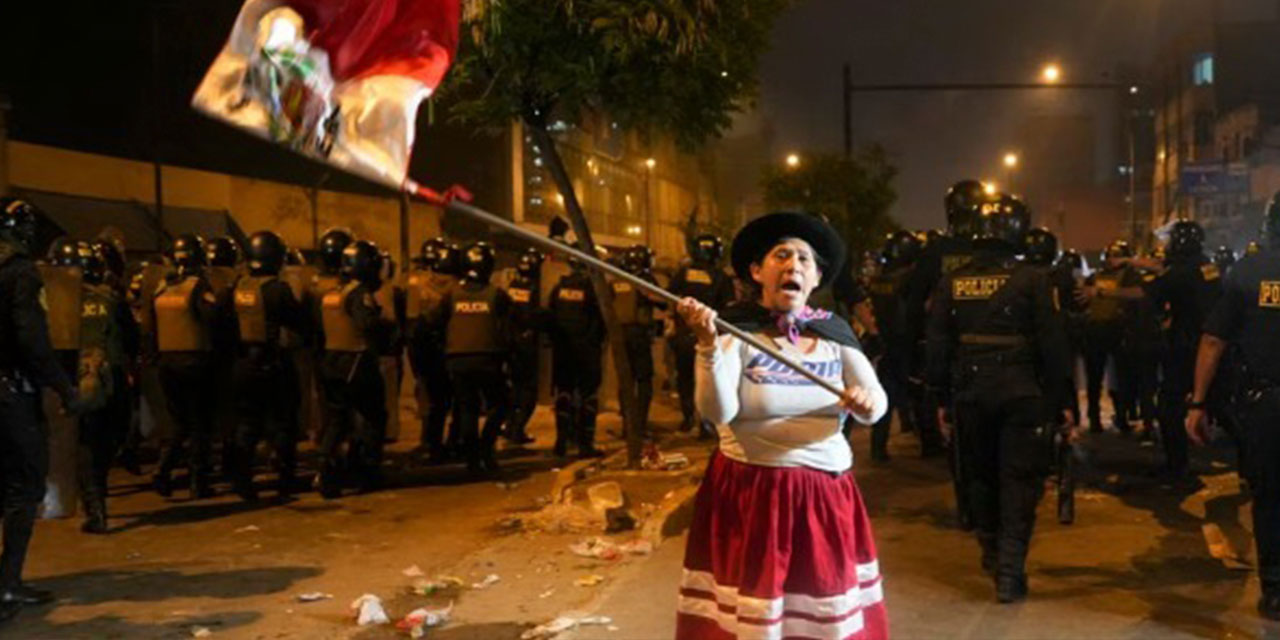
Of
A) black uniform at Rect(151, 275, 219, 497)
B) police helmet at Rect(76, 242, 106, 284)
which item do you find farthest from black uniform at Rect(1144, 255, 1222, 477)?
police helmet at Rect(76, 242, 106, 284)

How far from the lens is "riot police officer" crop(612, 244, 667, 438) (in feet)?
38.9

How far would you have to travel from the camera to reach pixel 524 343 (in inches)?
460

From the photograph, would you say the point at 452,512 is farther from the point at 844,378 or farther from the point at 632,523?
the point at 844,378

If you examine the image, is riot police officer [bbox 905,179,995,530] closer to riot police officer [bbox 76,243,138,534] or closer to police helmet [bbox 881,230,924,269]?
police helmet [bbox 881,230,924,269]

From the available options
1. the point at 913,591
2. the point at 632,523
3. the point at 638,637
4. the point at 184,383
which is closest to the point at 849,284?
the point at 632,523

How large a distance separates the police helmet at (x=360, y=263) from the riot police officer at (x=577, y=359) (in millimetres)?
2242

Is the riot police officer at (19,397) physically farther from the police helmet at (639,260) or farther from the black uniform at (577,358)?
the police helmet at (639,260)

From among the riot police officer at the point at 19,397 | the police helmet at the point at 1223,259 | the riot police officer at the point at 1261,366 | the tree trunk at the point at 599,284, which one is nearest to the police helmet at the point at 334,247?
the tree trunk at the point at 599,284

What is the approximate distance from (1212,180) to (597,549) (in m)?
26.7

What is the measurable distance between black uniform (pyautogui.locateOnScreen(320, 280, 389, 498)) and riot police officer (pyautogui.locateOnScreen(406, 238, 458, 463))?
1.20 m

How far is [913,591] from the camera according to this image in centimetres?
609

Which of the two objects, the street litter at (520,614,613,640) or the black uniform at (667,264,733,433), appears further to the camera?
the black uniform at (667,264,733,433)

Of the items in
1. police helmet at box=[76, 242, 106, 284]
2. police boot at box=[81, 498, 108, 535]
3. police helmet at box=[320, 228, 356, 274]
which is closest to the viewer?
police boot at box=[81, 498, 108, 535]

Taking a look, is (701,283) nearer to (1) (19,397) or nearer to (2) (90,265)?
(2) (90,265)
